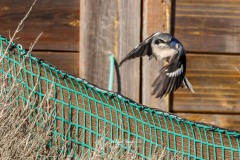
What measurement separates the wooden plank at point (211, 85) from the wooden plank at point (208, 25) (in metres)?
0.08

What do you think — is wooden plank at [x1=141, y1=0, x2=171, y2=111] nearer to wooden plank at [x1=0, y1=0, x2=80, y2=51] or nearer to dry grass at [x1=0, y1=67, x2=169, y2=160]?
wooden plank at [x1=0, y1=0, x2=80, y2=51]

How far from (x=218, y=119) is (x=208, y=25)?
0.74m

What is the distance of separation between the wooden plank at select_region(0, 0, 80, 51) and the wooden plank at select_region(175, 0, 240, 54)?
808mm

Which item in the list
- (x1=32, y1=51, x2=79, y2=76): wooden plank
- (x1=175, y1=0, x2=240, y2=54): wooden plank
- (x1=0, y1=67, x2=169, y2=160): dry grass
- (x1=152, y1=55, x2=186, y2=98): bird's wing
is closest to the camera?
(x1=0, y1=67, x2=169, y2=160): dry grass

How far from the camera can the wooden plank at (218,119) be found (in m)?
7.64

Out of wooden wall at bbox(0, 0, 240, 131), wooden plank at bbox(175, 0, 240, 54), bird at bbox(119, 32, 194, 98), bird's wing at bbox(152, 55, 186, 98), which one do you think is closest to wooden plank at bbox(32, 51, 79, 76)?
wooden wall at bbox(0, 0, 240, 131)

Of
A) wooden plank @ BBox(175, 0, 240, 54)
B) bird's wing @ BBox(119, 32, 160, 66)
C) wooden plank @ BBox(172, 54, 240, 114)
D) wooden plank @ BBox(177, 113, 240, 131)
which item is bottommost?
wooden plank @ BBox(177, 113, 240, 131)

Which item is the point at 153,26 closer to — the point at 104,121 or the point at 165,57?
the point at 165,57

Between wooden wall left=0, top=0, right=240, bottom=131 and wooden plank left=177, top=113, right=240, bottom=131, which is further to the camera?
wooden plank left=177, top=113, right=240, bottom=131

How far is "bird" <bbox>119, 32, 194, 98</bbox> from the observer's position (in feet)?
23.7

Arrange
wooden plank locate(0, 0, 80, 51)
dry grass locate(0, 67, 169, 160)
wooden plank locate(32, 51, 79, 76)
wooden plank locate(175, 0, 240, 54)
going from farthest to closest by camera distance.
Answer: wooden plank locate(175, 0, 240, 54) → wooden plank locate(32, 51, 79, 76) → wooden plank locate(0, 0, 80, 51) → dry grass locate(0, 67, 169, 160)

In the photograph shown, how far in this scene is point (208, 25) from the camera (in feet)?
25.2

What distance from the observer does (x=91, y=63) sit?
294 inches

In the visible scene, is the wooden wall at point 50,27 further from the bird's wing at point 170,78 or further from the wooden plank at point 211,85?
the wooden plank at point 211,85
